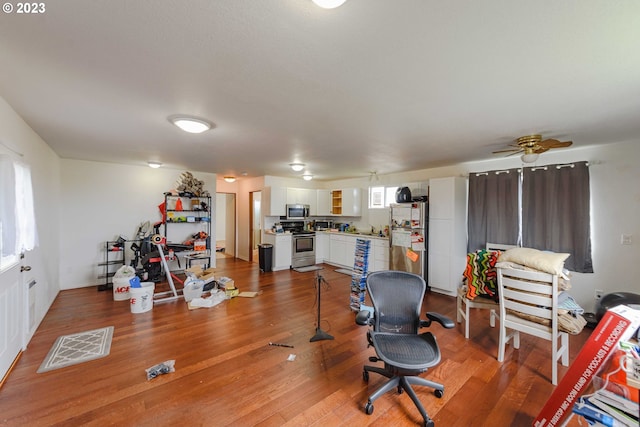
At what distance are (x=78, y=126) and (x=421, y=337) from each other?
14.1 ft

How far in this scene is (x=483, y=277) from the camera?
2932 millimetres

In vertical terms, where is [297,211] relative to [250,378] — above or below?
above

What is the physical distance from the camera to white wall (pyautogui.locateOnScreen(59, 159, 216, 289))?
15.5 ft

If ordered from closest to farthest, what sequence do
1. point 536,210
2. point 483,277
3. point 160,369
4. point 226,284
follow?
point 160,369 < point 483,277 < point 536,210 < point 226,284

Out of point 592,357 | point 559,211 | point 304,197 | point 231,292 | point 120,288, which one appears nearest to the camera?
point 592,357

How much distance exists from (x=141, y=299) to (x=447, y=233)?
5.23 metres

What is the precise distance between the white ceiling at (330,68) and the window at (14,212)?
0.63 metres

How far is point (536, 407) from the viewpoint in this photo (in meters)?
1.96

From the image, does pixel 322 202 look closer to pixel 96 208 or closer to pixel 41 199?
pixel 96 208

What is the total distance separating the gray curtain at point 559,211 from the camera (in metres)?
3.41

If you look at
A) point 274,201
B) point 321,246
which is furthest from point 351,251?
point 274,201

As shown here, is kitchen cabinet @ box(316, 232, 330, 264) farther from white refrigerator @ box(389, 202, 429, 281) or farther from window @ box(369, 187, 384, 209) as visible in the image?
white refrigerator @ box(389, 202, 429, 281)

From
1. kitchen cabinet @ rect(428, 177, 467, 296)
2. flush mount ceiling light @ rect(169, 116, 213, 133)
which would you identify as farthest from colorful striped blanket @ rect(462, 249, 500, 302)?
flush mount ceiling light @ rect(169, 116, 213, 133)

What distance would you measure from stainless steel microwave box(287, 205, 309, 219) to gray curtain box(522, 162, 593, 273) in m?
4.80
